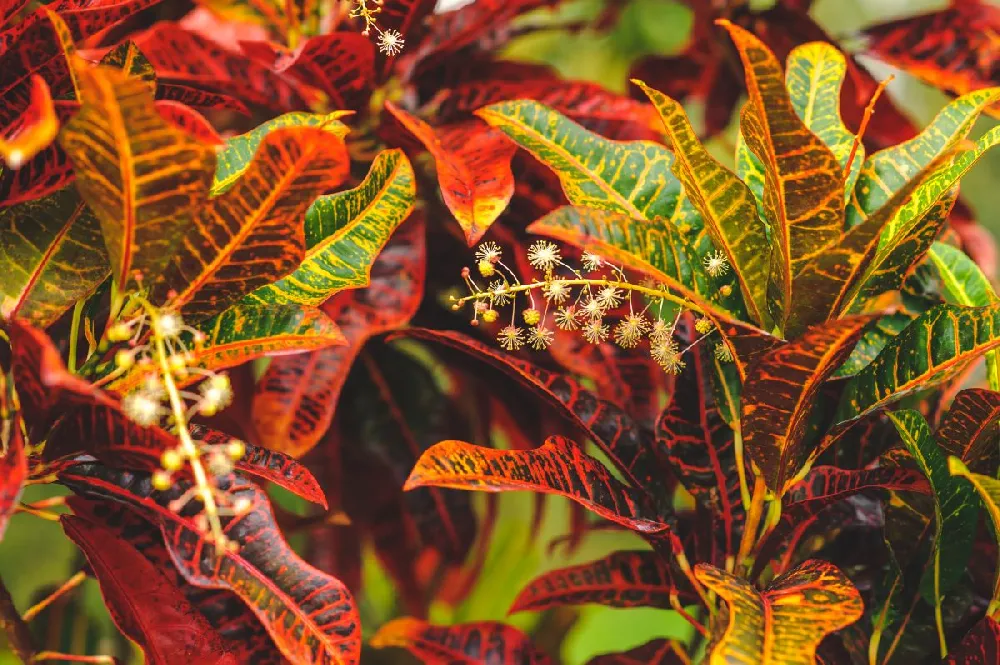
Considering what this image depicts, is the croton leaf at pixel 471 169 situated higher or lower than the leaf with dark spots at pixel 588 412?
higher

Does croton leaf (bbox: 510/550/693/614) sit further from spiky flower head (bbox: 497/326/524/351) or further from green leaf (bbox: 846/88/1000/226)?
green leaf (bbox: 846/88/1000/226)

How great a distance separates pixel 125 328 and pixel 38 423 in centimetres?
12

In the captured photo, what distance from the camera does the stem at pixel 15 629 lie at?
65 centimetres

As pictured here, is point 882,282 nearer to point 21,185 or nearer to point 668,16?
point 21,185

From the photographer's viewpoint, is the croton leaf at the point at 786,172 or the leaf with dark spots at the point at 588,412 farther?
the leaf with dark spots at the point at 588,412

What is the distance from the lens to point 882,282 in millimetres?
654

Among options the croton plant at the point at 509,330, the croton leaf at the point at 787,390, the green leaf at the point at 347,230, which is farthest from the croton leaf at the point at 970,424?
the green leaf at the point at 347,230

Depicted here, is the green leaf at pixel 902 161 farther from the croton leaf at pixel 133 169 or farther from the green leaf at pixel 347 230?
the croton leaf at pixel 133 169

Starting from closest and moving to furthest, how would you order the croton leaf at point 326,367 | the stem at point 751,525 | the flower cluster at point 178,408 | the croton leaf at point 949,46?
the flower cluster at point 178,408 → the stem at point 751,525 → the croton leaf at point 326,367 → the croton leaf at point 949,46

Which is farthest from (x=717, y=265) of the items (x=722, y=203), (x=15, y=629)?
(x=15, y=629)

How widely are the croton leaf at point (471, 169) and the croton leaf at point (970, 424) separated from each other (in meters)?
0.38

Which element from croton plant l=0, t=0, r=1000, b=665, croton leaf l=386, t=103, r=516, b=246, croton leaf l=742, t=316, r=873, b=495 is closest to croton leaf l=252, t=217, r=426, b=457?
croton plant l=0, t=0, r=1000, b=665

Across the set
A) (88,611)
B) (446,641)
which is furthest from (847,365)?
(88,611)

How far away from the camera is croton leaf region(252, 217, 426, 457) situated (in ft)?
2.63
